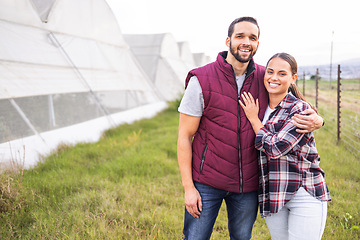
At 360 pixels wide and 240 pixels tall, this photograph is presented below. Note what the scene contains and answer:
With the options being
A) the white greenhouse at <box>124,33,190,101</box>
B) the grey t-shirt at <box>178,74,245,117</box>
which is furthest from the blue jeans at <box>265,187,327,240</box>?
the white greenhouse at <box>124,33,190,101</box>

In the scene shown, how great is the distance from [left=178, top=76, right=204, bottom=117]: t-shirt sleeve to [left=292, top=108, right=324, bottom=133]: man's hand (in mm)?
594

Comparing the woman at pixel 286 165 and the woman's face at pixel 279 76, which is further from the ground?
the woman's face at pixel 279 76

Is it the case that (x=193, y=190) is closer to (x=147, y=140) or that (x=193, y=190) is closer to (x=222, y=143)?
(x=222, y=143)

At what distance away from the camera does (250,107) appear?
1.74 meters

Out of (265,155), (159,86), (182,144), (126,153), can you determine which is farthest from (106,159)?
(159,86)

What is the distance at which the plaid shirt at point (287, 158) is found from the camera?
5.40 feet

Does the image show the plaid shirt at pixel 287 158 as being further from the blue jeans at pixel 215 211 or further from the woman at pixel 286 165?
the blue jeans at pixel 215 211

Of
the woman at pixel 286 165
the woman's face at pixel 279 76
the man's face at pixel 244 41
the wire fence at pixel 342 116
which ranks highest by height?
the man's face at pixel 244 41

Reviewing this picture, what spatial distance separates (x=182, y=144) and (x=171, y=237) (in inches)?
50.1

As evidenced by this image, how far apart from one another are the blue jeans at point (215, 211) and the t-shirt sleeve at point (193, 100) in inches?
20.6

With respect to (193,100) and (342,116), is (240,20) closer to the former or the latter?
(193,100)

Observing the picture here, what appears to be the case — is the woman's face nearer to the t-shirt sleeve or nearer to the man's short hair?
the man's short hair

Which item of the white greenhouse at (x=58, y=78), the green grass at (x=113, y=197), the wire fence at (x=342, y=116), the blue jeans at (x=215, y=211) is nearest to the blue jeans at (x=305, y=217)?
the blue jeans at (x=215, y=211)

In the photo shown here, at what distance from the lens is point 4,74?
14.8ft
